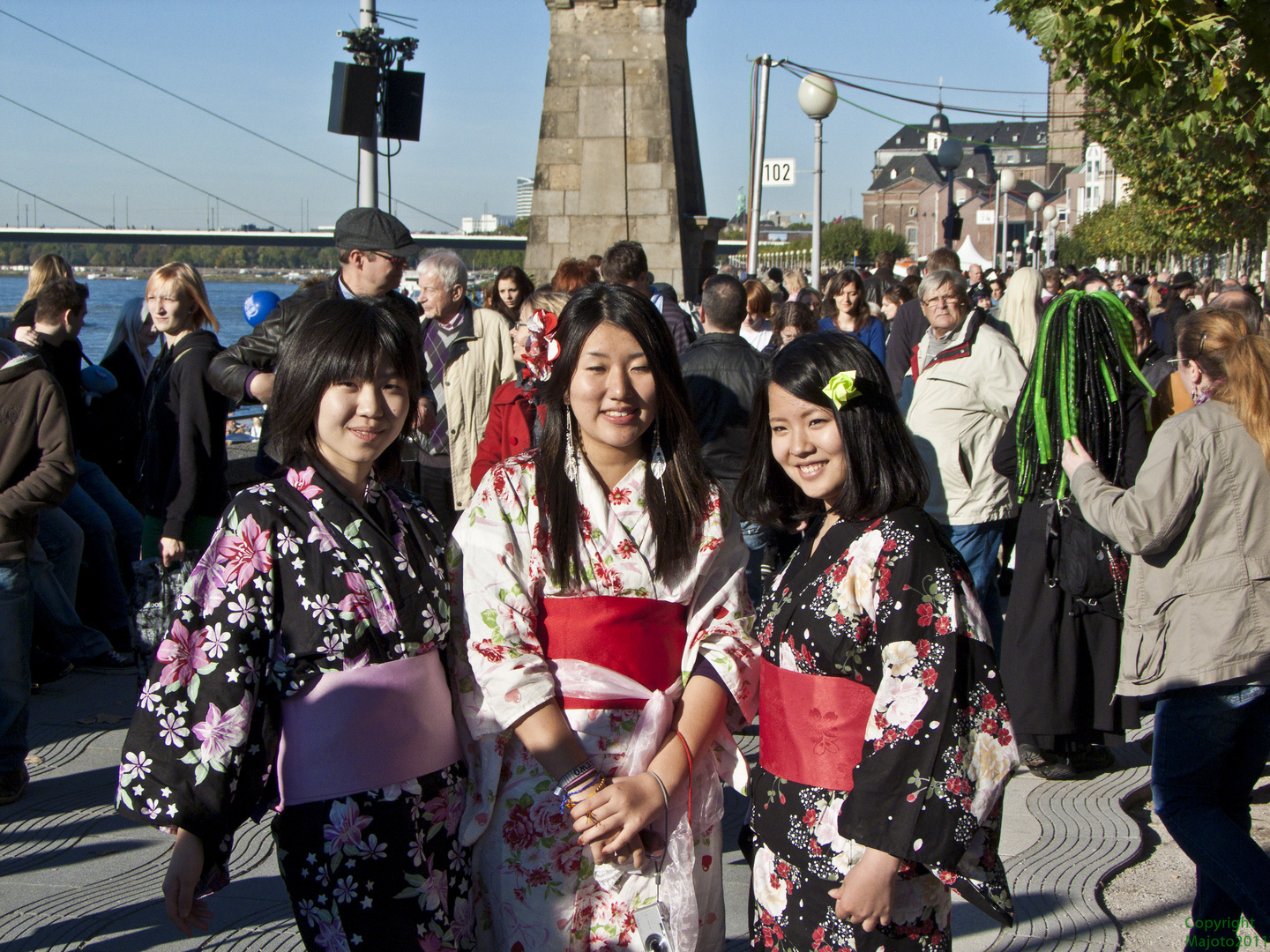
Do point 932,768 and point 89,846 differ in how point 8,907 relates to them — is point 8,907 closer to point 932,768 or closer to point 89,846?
point 89,846

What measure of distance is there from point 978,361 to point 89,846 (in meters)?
3.96

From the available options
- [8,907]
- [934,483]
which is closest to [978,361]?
[934,483]

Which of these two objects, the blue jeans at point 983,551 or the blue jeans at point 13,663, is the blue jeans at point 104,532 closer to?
the blue jeans at point 13,663

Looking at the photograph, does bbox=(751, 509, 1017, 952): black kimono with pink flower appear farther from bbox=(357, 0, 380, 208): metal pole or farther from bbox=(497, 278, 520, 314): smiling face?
bbox=(357, 0, 380, 208): metal pole

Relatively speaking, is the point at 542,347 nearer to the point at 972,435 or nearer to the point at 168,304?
the point at 168,304

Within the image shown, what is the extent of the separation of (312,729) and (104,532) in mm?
4390

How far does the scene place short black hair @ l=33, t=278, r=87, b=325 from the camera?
502 centimetres

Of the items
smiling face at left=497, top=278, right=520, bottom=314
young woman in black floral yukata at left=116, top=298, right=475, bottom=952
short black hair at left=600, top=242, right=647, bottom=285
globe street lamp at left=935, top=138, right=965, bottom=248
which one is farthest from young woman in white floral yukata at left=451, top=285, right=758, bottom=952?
globe street lamp at left=935, top=138, right=965, bottom=248

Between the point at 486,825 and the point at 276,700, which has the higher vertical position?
the point at 276,700

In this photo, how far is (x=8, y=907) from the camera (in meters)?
3.13

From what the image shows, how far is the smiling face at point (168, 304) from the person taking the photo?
176 inches

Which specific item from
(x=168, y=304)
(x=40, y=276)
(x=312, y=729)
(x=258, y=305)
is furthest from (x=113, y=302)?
(x=312, y=729)

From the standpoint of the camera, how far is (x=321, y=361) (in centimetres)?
204

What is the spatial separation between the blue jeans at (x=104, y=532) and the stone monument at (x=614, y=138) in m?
5.82
